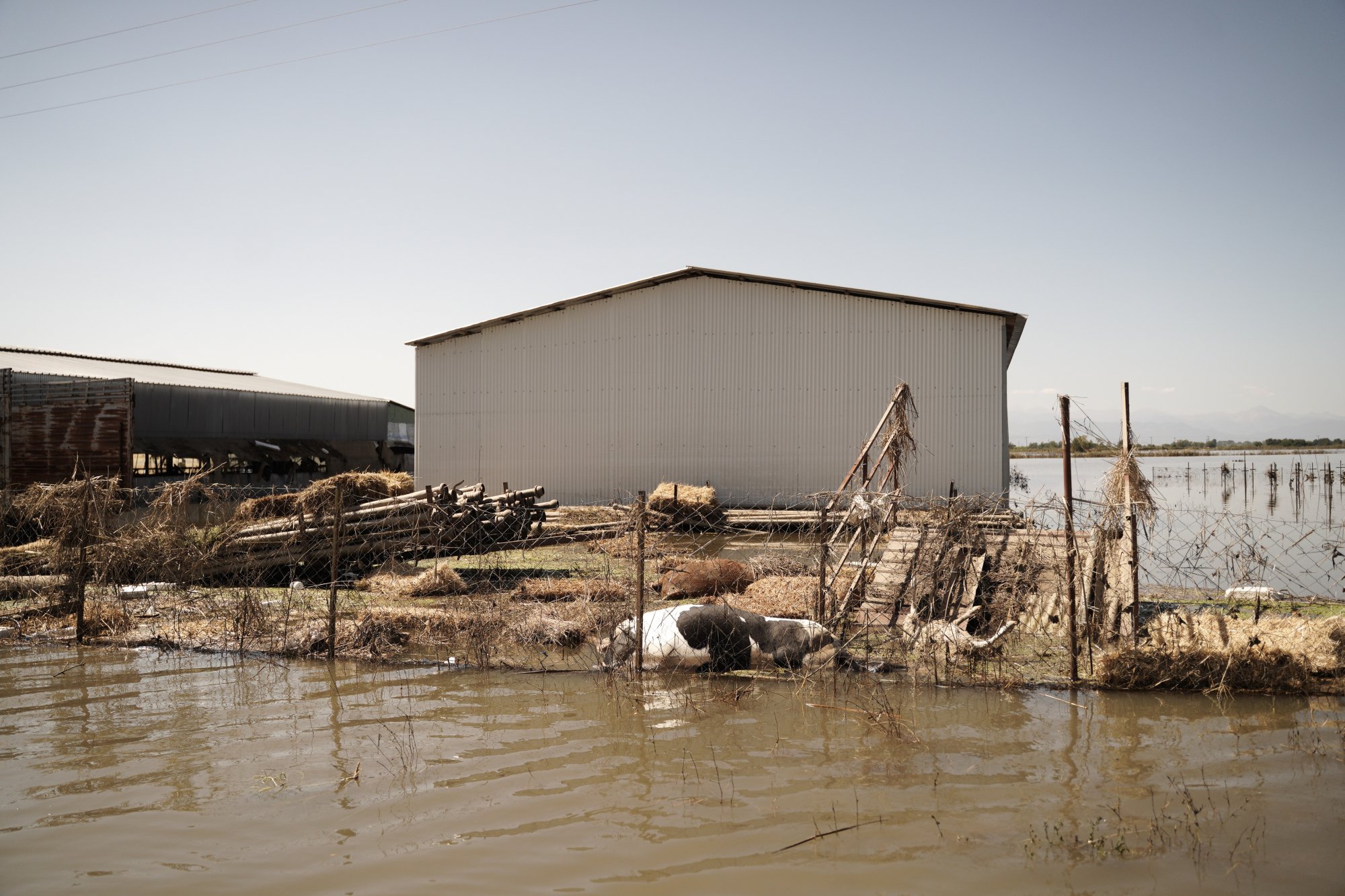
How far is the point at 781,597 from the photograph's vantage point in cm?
1162

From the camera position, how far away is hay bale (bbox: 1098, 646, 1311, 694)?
8078 millimetres

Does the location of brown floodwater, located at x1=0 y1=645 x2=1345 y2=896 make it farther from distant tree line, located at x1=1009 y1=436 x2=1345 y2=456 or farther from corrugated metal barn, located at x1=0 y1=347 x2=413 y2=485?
distant tree line, located at x1=1009 y1=436 x2=1345 y2=456

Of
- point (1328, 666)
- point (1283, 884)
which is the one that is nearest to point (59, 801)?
point (1283, 884)

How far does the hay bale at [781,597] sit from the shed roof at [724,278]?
1433cm

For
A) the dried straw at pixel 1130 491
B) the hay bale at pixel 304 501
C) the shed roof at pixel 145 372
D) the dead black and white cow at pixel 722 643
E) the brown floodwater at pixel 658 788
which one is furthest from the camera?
the shed roof at pixel 145 372

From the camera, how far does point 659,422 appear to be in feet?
86.8

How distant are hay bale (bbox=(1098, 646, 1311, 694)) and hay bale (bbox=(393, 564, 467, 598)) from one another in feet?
29.3

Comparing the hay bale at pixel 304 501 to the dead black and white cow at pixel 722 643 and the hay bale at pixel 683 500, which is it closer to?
the dead black and white cow at pixel 722 643

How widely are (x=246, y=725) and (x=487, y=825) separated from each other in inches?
124

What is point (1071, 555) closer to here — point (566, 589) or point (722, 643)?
point (722, 643)

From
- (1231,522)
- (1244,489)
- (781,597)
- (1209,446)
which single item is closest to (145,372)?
(781,597)

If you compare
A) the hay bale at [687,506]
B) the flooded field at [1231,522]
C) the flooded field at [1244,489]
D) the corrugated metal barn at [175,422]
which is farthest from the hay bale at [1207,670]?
the corrugated metal barn at [175,422]

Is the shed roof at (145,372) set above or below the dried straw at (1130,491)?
above

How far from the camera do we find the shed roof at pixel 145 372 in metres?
29.3
